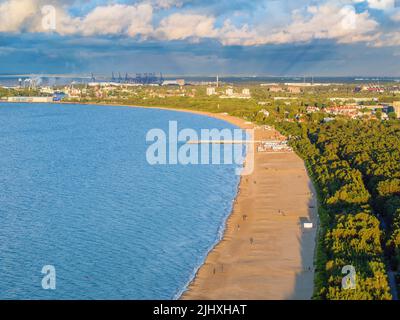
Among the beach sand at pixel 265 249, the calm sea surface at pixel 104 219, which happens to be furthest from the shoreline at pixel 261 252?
the calm sea surface at pixel 104 219

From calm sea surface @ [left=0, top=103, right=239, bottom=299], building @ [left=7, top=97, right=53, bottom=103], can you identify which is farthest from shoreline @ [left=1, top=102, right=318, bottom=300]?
building @ [left=7, top=97, right=53, bottom=103]

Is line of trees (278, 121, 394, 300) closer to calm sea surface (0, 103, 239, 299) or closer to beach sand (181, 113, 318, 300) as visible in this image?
beach sand (181, 113, 318, 300)

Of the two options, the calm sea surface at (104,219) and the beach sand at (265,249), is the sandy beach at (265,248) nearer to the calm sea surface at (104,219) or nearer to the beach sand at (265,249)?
the beach sand at (265,249)

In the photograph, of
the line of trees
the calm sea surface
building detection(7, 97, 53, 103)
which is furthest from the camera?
building detection(7, 97, 53, 103)

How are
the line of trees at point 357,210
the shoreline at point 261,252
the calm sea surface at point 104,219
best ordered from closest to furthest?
1. the line of trees at point 357,210
2. the shoreline at point 261,252
3. the calm sea surface at point 104,219

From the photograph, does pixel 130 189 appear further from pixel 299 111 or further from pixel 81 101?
pixel 81 101

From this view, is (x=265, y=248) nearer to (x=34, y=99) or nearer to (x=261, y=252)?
(x=261, y=252)

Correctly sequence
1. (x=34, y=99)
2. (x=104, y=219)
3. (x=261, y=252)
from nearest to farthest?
(x=261, y=252), (x=104, y=219), (x=34, y=99)

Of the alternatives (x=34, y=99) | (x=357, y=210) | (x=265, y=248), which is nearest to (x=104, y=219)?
(x=265, y=248)
